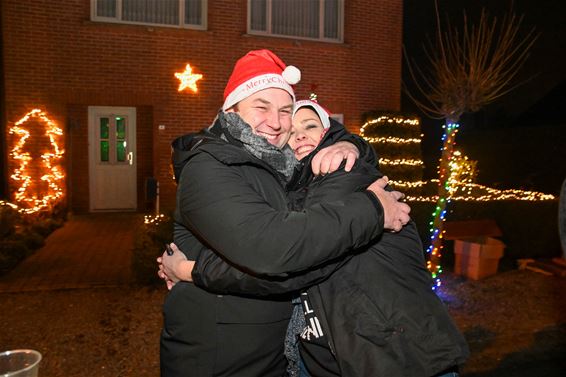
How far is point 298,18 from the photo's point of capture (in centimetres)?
1113

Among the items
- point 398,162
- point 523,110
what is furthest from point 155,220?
point 523,110

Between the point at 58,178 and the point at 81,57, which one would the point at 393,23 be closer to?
the point at 81,57

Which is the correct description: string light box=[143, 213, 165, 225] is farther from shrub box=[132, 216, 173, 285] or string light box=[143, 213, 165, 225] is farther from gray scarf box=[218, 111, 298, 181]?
gray scarf box=[218, 111, 298, 181]

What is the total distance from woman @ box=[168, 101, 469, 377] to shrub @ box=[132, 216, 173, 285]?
4749mm

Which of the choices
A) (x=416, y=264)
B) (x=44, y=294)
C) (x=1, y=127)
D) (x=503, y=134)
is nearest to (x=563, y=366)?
(x=416, y=264)

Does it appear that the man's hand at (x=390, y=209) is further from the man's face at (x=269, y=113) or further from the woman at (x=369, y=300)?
the man's face at (x=269, y=113)

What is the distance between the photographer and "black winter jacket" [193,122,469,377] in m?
1.59

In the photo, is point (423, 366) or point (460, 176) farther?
point (460, 176)

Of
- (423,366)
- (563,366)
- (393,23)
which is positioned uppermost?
(393,23)

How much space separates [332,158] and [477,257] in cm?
606

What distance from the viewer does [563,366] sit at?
15.0 ft

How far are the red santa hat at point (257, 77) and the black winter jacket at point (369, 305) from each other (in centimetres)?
63

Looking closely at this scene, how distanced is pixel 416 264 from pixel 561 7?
64.9ft

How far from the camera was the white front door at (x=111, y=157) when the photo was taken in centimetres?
1068
